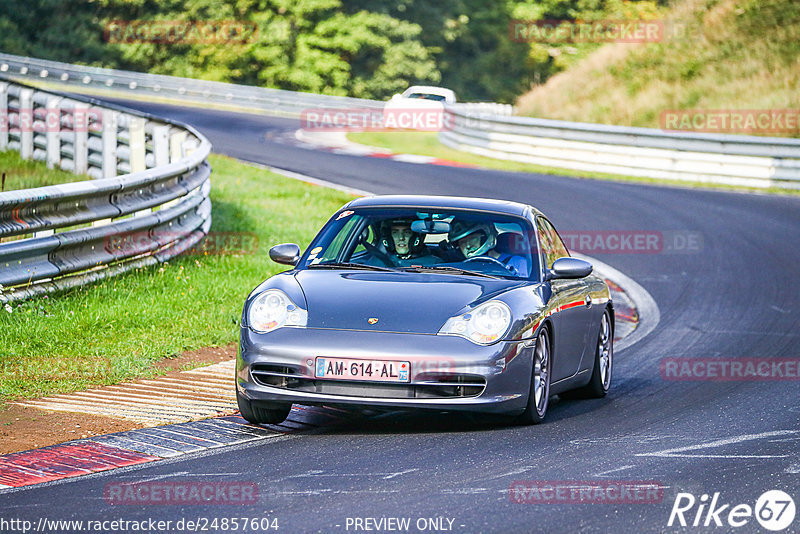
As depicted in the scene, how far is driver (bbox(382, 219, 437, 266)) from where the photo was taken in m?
8.25

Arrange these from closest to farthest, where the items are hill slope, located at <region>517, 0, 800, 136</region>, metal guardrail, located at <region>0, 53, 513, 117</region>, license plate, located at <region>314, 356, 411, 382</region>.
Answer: license plate, located at <region>314, 356, 411, 382</region> < hill slope, located at <region>517, 0, 800, 136</region> < metal guardrail, located at <region>0, 53, 513, 117</region>

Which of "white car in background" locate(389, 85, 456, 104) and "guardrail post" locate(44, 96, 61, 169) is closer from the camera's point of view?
"guardrail post" locate(44, 96, 61, 169)

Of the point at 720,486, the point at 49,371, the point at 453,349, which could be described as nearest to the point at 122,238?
the point at 49,371

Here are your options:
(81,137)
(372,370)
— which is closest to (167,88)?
(81,137)

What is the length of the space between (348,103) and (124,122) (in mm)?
27550

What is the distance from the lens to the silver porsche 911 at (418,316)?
7.12m

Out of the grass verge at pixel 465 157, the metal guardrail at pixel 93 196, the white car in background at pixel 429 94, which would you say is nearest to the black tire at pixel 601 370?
the metal guardrail at pixel 93 196

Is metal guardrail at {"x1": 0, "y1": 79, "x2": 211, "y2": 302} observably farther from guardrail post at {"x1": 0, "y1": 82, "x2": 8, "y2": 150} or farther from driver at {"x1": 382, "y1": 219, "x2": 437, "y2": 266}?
driver at {"x1": 382, "y1": 219, "x2": 437, "y2": 266}

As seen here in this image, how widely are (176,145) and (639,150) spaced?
12720 millimetres

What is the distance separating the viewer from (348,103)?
45031 mm

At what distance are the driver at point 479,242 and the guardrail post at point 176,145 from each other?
8799 mm

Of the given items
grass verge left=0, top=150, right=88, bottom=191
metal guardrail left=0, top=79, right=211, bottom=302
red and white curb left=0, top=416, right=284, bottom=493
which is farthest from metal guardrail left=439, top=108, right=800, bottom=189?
red and white curb left=0, top=416, right=284, bottom=493

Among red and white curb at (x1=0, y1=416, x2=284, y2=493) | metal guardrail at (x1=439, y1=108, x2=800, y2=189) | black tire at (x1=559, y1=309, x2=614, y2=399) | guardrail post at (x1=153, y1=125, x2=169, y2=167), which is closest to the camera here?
red and white curb at (x1=0, y1=416, x2=284, y2=493)

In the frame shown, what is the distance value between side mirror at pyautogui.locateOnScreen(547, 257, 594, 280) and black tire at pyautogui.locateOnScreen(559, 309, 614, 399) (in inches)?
44.1
